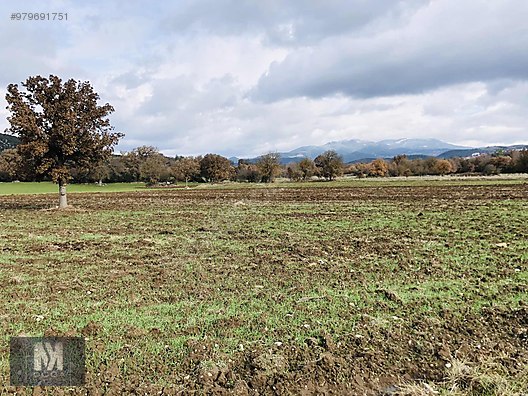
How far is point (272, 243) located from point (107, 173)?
95.5 m

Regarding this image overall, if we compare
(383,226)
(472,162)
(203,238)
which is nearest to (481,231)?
(383,226)

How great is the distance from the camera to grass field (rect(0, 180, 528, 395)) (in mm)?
4191

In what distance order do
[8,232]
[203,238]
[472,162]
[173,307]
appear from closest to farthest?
[173,307], [203,238], [8,232], [472,162]

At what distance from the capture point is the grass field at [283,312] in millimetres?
4191

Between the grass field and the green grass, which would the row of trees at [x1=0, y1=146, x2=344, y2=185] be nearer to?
the green grass

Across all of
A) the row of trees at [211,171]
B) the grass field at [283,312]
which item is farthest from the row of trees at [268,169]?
the grass field at [283,312]

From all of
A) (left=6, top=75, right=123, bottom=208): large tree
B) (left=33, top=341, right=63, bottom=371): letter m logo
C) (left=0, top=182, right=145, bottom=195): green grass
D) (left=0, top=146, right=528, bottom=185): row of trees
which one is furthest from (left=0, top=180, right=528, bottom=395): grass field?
(left=0, top=146, right=528, bottom=185): row of trees

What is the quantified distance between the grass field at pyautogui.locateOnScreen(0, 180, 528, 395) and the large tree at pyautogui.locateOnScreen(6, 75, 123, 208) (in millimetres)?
12270

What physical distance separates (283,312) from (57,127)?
22608 millimetres

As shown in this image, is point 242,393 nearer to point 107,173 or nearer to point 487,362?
point 487,362

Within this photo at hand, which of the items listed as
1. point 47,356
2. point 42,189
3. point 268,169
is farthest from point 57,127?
point 268,169

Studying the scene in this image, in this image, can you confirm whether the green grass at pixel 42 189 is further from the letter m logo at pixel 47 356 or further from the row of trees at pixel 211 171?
the letter m logo at pixel 47 356

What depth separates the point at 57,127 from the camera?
22969mm

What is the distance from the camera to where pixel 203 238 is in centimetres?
1366
